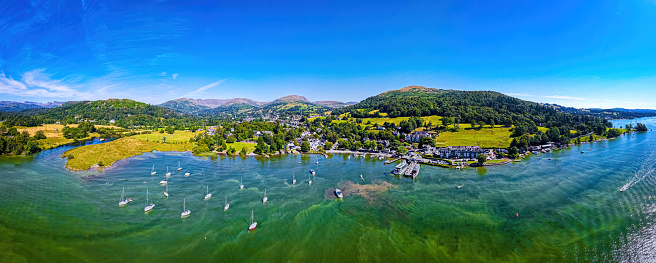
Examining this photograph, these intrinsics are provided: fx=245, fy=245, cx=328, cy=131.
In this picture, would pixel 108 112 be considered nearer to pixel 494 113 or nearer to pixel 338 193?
pixel 338 193

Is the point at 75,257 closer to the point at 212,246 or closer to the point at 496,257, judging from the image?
the point at 212,246

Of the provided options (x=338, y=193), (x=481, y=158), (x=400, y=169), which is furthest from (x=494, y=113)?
(x=338, y=193)

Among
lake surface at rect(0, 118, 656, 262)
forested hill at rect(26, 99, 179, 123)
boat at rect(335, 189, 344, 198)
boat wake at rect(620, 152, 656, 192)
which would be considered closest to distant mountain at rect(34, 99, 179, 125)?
forested hill at rect(26, 99, 179, 123)

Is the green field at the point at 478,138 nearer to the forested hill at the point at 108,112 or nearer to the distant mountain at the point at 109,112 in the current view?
the distant mountain at the point at 109,112

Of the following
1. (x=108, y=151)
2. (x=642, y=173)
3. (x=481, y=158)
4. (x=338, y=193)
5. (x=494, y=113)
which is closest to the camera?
(x=338, y=193)

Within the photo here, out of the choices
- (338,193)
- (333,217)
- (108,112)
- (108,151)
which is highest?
(108,112)

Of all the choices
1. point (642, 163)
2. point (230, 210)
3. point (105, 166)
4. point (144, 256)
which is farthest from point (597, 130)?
point (105, 166)
